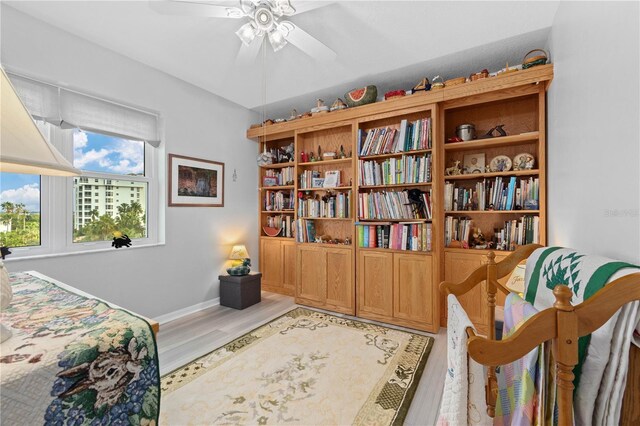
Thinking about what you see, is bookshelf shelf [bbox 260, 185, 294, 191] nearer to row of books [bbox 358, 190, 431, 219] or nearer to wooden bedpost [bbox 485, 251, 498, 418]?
row of books [bbox 358, 190, 431, 219]

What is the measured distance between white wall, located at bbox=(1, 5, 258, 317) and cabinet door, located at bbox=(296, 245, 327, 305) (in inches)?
35.3

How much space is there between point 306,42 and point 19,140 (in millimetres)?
1743

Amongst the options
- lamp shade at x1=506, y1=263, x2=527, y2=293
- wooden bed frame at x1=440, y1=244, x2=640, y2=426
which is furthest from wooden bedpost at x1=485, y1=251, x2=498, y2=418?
wooden bed frame at x1=440, y1=244, x2=640, y2=426

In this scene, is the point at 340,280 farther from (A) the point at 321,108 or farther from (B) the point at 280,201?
(A) the point at 321,108

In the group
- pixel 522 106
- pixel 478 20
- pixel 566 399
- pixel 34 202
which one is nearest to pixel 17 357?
pixel 566 399

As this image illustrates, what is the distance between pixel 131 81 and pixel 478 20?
9.89ft

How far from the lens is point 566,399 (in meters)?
0.62

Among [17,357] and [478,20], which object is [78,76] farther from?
[478,20]

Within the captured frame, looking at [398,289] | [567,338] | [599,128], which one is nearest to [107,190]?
[398,289]

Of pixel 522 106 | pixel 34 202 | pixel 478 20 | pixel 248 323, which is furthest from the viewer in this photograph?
pixel 248 323

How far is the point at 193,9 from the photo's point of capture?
1.58 metres

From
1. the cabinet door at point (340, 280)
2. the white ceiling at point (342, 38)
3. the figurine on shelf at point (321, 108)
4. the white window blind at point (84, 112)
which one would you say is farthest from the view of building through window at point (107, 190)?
the cabinet door at point (340, 280)

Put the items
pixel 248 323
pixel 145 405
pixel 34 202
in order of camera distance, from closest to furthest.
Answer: pixel 145 405 → pixel 34 202 → pixel 248 323

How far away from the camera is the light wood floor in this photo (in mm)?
1711
